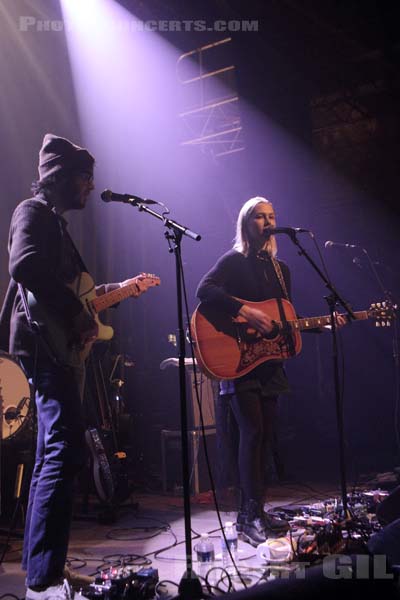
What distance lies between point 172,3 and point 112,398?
5001 millimetres

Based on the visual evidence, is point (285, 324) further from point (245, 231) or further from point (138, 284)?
point (138, 284)

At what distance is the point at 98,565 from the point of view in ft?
10.8

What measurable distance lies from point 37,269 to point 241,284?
5.84ft

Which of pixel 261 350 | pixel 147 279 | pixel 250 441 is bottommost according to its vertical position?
pixel 250 441

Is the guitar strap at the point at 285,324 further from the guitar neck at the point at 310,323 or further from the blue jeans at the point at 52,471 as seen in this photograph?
the blue jeans at the point at 52,471

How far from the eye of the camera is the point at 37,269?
2568 millimetres

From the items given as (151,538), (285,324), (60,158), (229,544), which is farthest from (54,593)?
(285,324)

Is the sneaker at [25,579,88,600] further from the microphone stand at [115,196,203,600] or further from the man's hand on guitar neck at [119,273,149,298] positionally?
the man's hand on guitar neck at [119,273,149,298]

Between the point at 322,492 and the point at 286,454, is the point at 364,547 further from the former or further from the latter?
the point at 286,454

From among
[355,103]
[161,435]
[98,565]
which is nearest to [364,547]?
[98,565]

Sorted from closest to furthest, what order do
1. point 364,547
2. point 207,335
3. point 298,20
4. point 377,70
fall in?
point 364,547 → point 207,335 → point 298,20 → point 377,70

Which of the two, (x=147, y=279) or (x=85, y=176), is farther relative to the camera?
(x=147, y=279)

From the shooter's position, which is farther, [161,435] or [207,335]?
[161,435]

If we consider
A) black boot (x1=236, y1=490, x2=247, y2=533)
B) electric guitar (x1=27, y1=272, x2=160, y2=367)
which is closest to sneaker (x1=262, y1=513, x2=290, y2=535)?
black boot (x1=236, y1=490, x2=247, y2=533)
